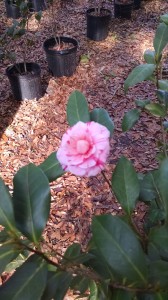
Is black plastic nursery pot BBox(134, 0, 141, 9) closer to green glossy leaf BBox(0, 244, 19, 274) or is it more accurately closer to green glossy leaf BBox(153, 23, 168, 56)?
green glossy leaf BBox(153, 23, 168, 56)

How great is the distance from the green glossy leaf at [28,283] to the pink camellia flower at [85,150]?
0.19 metres

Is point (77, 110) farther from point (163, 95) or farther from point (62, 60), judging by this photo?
point (62, 60)

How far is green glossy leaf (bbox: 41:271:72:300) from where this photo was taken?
637 mm

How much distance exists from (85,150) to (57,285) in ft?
0.90

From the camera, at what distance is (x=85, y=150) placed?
57 cm

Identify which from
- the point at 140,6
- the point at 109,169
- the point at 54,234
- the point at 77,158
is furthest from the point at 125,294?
the point at 140,6

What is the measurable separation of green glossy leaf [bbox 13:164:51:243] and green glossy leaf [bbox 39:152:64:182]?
5 cm

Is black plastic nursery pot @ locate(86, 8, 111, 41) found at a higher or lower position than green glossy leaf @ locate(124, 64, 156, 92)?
lower

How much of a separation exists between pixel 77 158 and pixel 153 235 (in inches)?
7.9

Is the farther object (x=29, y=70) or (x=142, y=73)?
(x=29, y=70)

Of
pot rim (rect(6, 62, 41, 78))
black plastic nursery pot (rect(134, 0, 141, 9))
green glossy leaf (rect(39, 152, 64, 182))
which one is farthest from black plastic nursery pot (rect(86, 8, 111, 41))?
green glossy leaf (rect(39, 152, 64, 182))

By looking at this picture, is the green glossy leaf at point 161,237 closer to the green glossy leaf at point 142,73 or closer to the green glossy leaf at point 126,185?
the green glossy leaf at point 126,185

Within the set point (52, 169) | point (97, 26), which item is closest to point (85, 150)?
point (52, 169)

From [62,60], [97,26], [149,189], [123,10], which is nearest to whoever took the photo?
[149,189]
